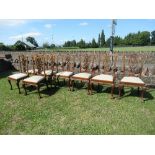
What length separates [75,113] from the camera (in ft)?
16.6

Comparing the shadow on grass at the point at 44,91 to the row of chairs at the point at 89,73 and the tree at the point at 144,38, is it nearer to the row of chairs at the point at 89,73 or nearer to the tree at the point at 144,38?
the row of chairs at the point at 89,73

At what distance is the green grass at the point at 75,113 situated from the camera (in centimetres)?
426

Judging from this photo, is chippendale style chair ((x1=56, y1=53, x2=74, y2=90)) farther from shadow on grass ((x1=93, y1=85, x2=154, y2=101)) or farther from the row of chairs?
shadow on grass ((x1=93, y1=85, x2=154, y2=101))

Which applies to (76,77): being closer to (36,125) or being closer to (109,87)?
(109,87)

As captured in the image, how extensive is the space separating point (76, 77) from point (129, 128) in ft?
9.09

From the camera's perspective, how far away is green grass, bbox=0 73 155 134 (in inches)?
168

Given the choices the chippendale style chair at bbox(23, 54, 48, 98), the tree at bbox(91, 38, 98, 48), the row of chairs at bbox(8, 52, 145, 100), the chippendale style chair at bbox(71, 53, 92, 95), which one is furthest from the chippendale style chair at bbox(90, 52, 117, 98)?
the tree at bbox(91, 38, 98, 48)

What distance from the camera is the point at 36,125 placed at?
448 cm

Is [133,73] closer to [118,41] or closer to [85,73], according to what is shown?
[85,73]

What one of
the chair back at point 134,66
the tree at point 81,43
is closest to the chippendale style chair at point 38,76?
the chair back at point 134,66

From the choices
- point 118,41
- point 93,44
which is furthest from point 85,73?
point 118,41

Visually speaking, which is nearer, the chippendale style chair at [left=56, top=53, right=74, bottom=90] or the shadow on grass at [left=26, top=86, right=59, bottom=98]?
the shadow on grass at [left=26, top=86, right=59, bottom=98]

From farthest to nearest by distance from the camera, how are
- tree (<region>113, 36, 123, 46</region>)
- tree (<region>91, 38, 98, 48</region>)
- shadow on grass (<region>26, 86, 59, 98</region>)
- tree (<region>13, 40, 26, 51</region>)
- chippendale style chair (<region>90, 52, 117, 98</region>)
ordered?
tree (<region>113, 36, 123, 46</region>)
tree (<region>91, 38, 98, 48</region>)
tree (<region>13, 40, 26, 51</region>)
shadow on grass (<region>26, 86, 59, 98</region>)
chippendale style chair (<region>90, 52, 117, 98</region>)
